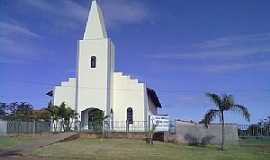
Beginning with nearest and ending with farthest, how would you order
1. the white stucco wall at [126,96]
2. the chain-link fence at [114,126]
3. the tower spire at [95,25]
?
1. the chain-link fence at [114,126]
2. the white stucco wall at [126,96]
3. the tower spire at [95,25]

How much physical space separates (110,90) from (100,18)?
8.22 m

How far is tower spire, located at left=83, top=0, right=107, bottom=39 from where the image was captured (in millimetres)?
44781

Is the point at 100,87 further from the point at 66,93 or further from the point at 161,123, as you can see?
the point at 161,123

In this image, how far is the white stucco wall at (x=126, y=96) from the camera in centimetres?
4409

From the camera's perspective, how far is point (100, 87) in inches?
1677

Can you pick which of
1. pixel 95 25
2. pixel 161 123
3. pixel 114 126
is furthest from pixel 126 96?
pixel 161 123

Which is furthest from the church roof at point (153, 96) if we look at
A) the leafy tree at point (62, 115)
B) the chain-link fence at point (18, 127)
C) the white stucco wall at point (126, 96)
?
the chain-link fence at point (18, 127)

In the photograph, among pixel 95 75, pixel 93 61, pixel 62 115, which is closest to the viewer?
pixel 62 115

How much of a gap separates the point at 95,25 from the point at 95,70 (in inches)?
210

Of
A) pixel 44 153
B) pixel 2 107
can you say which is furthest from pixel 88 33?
pixel 44 153

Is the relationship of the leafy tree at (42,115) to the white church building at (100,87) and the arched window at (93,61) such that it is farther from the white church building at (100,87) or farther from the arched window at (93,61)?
the arched window at (93,61)

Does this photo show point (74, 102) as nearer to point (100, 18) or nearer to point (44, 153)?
point (100, 18)

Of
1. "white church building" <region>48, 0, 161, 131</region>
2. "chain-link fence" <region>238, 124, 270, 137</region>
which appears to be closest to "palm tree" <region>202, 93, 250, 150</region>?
"chain-link fence" <region>238, 124, 270, 137</region>

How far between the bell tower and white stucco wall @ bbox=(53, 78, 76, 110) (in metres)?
1.41
